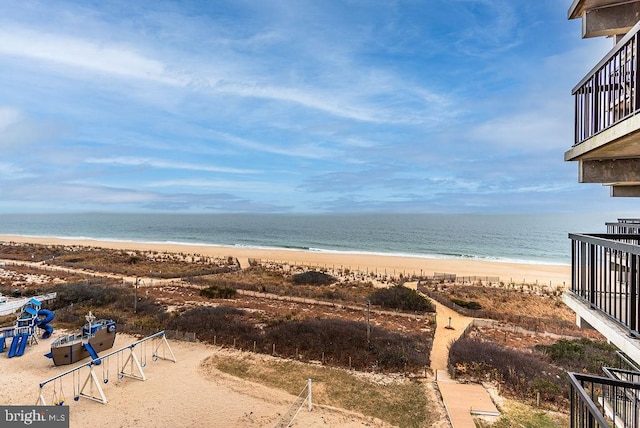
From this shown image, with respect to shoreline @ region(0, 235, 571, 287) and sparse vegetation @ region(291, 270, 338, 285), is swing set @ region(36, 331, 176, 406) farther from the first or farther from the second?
shoreline @ region(0, 235, 571, 287)

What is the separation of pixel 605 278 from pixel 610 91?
2845mm

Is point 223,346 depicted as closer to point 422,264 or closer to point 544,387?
point 544,387

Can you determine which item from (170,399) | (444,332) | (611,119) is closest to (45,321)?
(170,399)

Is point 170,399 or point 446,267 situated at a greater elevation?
point 446,267

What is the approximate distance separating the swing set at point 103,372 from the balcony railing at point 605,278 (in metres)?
13.8

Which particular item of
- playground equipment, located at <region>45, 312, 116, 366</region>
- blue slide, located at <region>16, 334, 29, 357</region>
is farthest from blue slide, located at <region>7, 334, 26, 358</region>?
playground equipment, located at <region>45, 312, 116, 366</region>

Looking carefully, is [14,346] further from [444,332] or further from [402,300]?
[402,300]

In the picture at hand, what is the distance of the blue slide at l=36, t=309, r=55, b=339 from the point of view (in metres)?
16.7

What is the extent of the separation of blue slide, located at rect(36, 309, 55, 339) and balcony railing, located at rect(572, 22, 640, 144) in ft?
73.3

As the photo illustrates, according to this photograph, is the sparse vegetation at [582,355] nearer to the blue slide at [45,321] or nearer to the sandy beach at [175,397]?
the sandy beach at [175,397]

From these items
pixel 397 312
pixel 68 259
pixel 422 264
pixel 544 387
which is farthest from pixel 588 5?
pixel 68 259

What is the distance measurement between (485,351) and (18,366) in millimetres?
→ 20110

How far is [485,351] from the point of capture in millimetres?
14664

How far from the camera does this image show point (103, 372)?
43.8 feet
